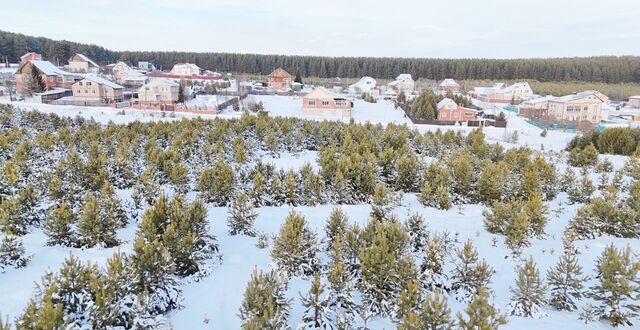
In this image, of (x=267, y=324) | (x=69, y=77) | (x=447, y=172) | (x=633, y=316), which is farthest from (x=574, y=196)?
(x=69, y=77)

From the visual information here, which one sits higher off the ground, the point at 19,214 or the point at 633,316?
the point at 19,214

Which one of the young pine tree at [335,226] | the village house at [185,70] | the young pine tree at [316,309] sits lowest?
the young pine tree at [316,309]

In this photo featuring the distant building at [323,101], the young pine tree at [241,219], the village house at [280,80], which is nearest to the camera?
the young pine tree at [241,219]

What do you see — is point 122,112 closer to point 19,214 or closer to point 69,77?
point 69,77

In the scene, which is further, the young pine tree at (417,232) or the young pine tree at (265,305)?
the young pine tree at (417,232)

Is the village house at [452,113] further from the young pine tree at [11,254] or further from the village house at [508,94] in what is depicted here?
the young pine tree at [11,254]

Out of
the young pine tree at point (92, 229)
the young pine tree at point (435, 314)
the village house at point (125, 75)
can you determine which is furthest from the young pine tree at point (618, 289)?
the village house at point (125, 75)

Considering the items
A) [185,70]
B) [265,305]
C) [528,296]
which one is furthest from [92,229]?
[185,70]
